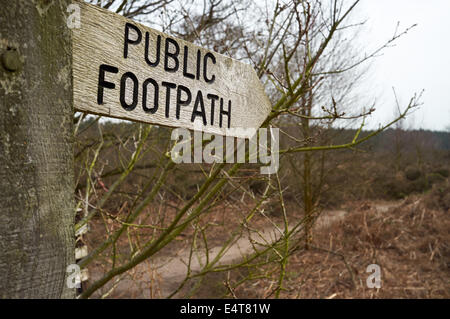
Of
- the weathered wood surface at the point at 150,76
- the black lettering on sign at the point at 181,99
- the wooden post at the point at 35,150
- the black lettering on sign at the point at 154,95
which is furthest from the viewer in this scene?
the black lettering on sign at the point at 181,99

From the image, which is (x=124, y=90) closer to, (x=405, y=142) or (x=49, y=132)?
(x=49, y=132)

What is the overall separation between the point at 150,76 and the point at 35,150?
43 cm

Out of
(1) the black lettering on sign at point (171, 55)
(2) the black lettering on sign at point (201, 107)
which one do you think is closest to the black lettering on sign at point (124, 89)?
(1) the black lettering on sign at point (171, 55)

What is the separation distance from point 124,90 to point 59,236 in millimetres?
440

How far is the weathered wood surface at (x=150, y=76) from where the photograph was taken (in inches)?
38.0

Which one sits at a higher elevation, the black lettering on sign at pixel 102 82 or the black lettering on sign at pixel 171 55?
the black lettering on sign at pixel 171 55

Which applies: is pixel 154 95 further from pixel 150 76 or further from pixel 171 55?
pixel 171 55

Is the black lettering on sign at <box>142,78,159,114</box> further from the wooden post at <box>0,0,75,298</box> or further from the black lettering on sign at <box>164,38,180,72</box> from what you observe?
the wooden post at <box>0,0,75,298</box>

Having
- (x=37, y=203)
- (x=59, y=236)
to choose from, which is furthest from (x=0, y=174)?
(x=59, y=236)

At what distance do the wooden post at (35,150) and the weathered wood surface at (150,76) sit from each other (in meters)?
0.07

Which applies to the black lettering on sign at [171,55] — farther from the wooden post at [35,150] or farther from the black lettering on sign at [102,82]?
the wooden post at [35,150]

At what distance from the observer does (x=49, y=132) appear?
0.86 metres

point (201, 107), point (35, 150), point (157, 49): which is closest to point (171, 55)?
point (157, 49)

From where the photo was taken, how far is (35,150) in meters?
0.84
